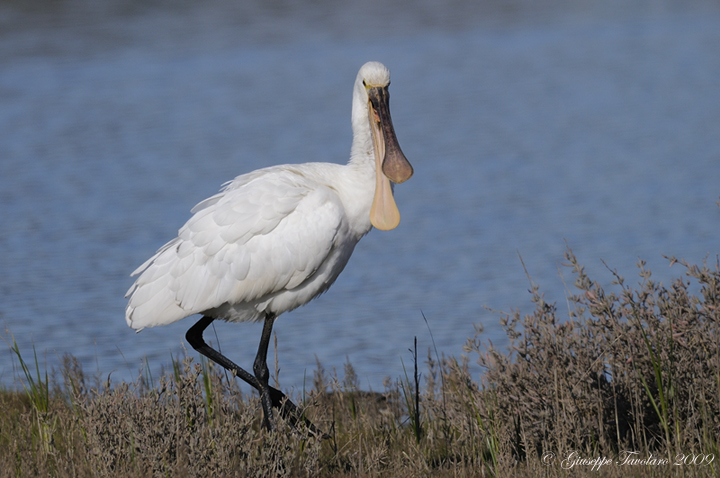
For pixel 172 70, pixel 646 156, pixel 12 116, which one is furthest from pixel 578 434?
pixel 172 70

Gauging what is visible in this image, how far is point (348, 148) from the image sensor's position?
15.4 meters

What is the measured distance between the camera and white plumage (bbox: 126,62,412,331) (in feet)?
17.9

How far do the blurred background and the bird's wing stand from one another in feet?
1.89

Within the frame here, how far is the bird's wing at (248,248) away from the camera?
17.8 ft

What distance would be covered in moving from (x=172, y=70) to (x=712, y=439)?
21.5 meters

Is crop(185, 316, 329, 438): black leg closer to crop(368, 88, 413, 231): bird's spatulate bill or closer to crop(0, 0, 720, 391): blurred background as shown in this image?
crop(0, 0, 720, 391): blurred background

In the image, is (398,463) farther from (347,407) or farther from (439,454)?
(347,407)

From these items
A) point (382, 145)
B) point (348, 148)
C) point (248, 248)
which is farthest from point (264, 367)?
point (348, 148)

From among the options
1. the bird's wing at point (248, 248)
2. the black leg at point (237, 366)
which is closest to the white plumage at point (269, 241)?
the bird's wing at point (248, 248)

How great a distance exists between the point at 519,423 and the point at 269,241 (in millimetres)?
1737

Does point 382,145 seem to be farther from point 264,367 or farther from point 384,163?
point 264,367

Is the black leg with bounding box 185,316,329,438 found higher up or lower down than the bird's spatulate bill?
lower down

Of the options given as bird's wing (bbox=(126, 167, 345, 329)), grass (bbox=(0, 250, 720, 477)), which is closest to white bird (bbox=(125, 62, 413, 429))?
bird's wing (bbox=(126, 167, 345, 329))

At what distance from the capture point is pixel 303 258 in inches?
213
